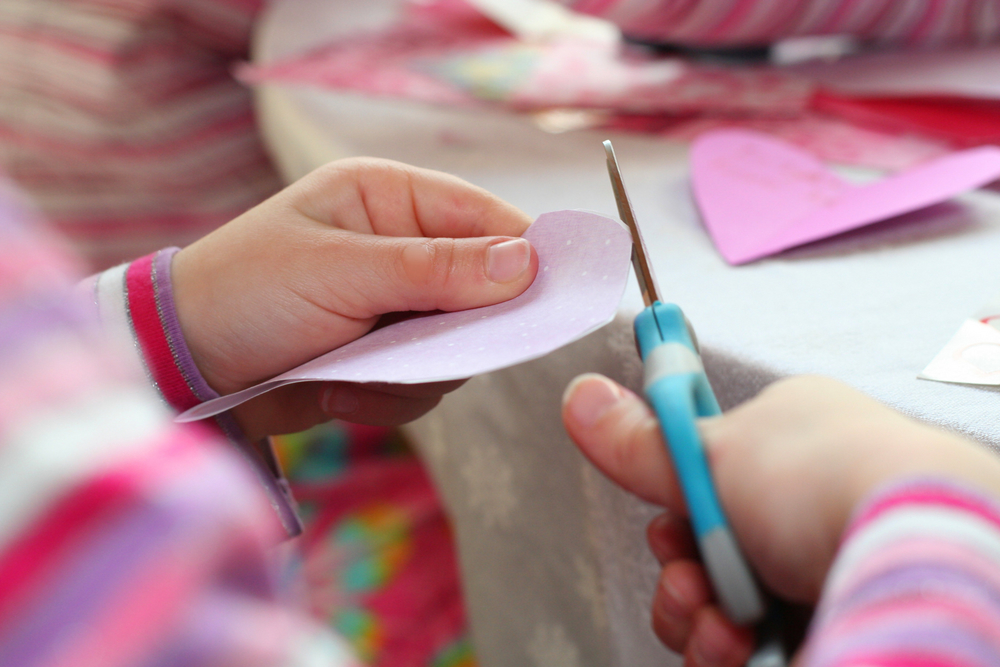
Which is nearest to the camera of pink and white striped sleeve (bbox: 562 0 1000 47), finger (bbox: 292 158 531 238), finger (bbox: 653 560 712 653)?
finger (bbox: 653 560 712 653)

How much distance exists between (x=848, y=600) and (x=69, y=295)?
0.63 feet

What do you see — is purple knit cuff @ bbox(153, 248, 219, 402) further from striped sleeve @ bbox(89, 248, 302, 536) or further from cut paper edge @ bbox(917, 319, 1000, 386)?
cut paper edge @ bbox(917, 319, 1000, 386)

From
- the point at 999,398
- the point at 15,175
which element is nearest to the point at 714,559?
the point at 999,398

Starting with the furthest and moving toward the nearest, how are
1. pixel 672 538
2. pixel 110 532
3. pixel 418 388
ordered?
pixel 418 388
pixel 672 538
pixel 110 532

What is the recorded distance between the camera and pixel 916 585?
0.16 m

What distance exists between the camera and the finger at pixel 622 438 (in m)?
0.23

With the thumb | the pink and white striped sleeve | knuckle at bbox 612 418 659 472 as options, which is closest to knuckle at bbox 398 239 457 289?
the thumb

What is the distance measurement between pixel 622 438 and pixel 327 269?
16cm

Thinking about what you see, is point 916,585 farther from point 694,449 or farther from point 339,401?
point 339,401

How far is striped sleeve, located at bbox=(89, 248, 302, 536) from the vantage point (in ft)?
1.16

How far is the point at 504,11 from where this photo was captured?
2.91 feet

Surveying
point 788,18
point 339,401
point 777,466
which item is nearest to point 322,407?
point 339,401

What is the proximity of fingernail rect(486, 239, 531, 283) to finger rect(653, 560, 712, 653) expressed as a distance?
0.40 ft

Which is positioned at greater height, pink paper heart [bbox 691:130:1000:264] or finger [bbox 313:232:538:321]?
finger [bbox 313:232:538:321]
